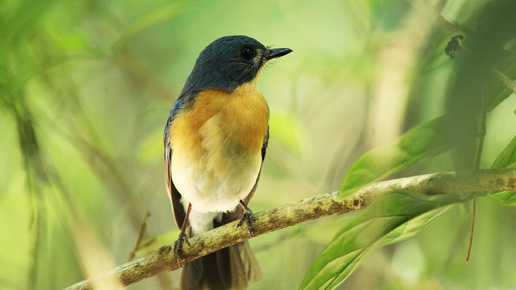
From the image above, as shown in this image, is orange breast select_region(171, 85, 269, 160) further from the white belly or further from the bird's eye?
the bird's eye

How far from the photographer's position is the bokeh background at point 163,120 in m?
2.21

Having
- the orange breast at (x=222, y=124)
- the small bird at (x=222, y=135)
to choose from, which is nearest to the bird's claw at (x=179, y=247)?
the small bird at (x=222, y=135)

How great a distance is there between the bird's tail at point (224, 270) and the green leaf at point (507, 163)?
1839 millimetres

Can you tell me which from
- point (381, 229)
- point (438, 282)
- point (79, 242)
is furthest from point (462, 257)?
point (79, 242)

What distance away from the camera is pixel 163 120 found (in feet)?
12.1

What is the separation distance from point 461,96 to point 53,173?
2.35 m

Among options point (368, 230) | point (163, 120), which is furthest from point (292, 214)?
point (163, 120)

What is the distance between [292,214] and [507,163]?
0.78 meters

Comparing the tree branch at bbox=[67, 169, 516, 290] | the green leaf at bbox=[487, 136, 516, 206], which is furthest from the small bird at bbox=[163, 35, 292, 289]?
the green leaf at bbox=[487, 136, 516, 206]

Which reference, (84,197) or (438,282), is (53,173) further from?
(438,282)

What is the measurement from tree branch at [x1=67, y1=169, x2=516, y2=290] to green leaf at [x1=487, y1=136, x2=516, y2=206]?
0.04 meters

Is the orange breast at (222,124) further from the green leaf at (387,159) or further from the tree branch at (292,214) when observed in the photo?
the green leaf at (387,159)

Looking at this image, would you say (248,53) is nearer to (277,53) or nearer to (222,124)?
(277,53)

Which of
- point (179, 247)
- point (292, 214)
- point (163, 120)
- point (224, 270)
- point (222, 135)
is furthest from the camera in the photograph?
point (163, 120)
